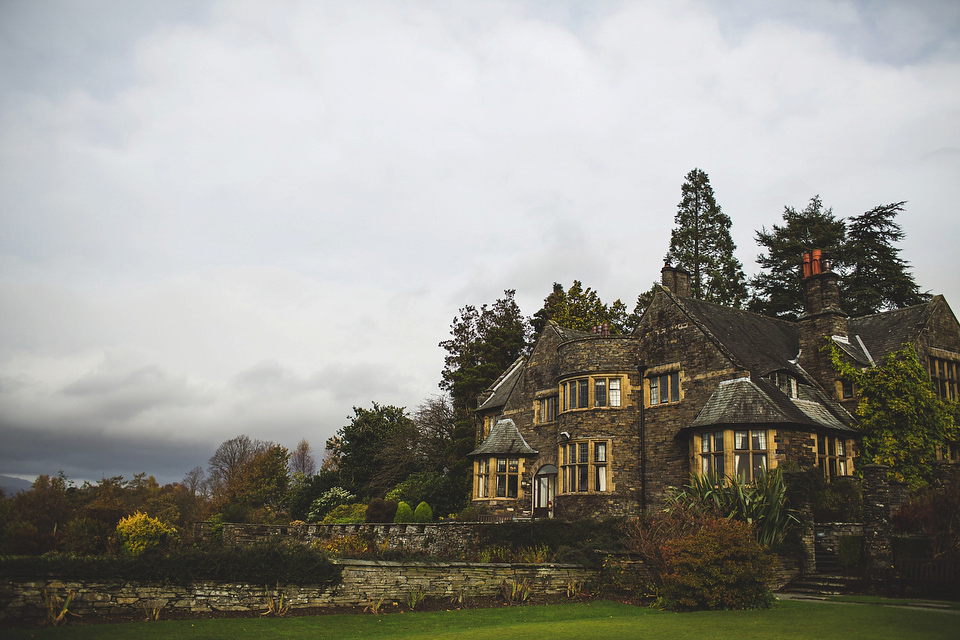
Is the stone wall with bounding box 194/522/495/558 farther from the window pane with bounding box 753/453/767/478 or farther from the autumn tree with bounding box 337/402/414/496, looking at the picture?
the autumn tree with bounding box 337/402/414/496

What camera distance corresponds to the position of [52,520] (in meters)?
30.8

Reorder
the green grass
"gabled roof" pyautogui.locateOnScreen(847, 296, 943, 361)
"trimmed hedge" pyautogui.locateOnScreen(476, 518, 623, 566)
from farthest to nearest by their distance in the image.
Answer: "gabled roof" pyautogui.locateOnScreen(847, 296, 943, 361) < "trimmed hedge" pyautogui.locateOnScreen(476, 518, 623, 566) < the green grass

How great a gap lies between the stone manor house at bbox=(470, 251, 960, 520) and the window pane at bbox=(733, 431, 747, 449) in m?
0.04

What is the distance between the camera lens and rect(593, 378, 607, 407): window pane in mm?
28672

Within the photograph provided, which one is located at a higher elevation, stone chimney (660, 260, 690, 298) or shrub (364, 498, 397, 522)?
stone chimney (660, 260, 690, 298)

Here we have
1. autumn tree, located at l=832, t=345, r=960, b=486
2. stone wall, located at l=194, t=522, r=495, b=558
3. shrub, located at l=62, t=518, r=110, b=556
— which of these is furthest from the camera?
shrub, located at l=62, t=518, r=110, b=556

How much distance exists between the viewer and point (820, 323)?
3025 cm

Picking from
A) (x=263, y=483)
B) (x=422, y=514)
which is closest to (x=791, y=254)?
(x=422, y=514)

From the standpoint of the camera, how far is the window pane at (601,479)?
91.1 ft

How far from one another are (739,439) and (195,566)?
18359mm

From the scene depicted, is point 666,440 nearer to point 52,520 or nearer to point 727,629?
point 727,629

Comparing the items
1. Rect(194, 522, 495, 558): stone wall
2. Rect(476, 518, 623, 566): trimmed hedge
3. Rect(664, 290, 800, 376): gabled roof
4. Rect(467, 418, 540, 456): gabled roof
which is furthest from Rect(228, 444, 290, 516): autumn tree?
Rect(664, 290, 800, 376): gabled roof

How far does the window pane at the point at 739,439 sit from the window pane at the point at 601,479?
5818 millimetres

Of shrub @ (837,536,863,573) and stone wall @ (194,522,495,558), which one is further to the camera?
stone wall @ (194,522,495,558)
